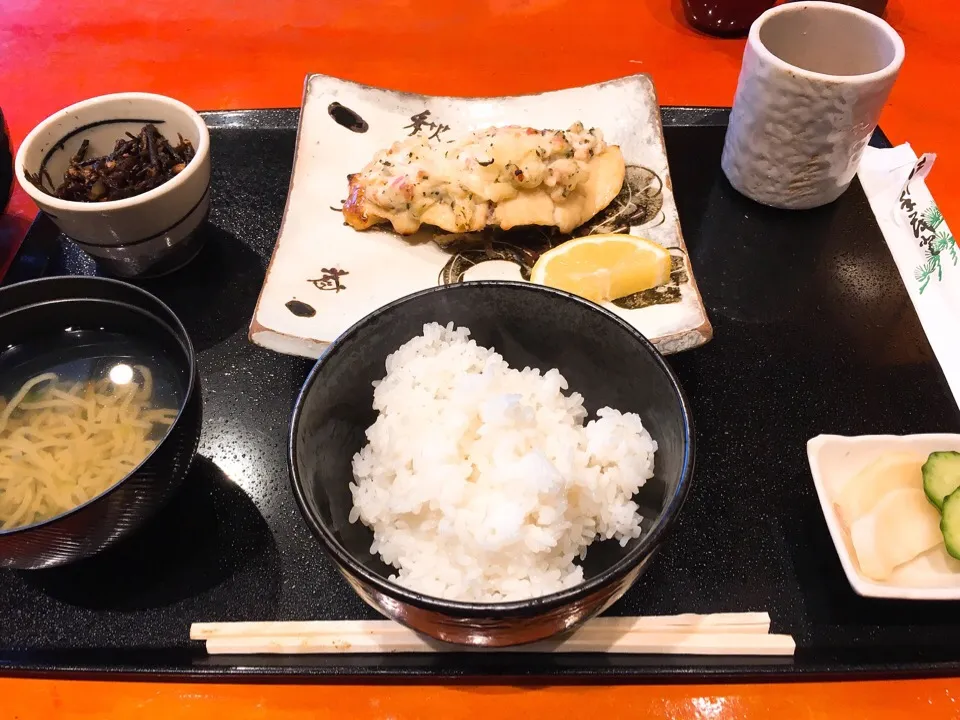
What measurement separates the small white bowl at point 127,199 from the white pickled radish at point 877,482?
1.91 m

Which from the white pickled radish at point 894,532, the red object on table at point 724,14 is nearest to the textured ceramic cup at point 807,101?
the red object on table at point 724,14

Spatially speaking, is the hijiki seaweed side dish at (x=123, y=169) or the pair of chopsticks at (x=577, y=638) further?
the hijiki seaweed side dish at (x=123, y=169)

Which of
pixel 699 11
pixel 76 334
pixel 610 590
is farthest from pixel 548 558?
pixel 699 11

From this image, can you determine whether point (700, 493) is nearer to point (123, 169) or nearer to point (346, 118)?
point (346, 118)

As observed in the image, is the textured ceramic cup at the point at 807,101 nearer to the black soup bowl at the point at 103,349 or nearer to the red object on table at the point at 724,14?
the red object on table at the point at 724,14

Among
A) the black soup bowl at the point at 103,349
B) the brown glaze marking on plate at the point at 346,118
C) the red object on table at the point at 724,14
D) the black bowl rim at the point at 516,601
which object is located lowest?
the black soup bowl at the point at 103,349

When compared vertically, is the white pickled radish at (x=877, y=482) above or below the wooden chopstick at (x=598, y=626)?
above

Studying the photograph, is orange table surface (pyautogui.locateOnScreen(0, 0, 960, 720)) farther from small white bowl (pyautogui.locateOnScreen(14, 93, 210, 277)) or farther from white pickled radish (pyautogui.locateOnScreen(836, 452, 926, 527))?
white pickled radish (pyautogui.locateOnScreen(836, 452, 926, 527))

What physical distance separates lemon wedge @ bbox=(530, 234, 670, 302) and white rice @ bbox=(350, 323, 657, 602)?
51 centimetres

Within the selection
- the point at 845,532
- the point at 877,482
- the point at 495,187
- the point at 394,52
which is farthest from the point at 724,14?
the point at 845,532

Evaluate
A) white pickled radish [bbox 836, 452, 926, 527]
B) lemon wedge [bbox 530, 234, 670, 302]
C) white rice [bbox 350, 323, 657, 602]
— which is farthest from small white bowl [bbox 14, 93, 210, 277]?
white pickled radish [bbox 836, 452, 926, 527]

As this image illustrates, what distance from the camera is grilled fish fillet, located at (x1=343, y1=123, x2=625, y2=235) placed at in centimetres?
219

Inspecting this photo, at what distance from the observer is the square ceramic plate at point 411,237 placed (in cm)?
193

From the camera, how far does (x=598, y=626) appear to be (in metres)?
1.42
